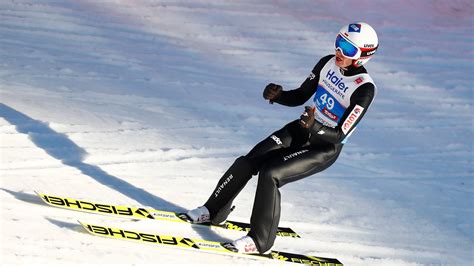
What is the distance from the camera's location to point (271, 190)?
19.6 ft

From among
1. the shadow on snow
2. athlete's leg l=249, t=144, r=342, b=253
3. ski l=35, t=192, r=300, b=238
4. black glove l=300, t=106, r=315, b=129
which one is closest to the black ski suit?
athlete's leg l=249, t=144, r=342, b=253

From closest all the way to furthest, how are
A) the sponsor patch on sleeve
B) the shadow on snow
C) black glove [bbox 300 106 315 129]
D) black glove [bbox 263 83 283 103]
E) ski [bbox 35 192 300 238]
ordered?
black glove [bbox 300 106 315 129]
the sponsor patch on sleeve
black glove [bbox 263 83 283 103]
ski [bbox 35 192 300 238]
the shadow on snow

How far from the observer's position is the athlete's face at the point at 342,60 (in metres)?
6.16

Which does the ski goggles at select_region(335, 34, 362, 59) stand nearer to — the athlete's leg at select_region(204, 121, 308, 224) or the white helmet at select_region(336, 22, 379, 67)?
the white helmet at select_region(336, 22, 379, 67)

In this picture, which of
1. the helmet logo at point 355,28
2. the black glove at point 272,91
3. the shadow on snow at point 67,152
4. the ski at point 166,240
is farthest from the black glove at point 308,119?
the shadow on snow at point 67,152

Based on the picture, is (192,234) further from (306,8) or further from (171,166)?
(306,8)

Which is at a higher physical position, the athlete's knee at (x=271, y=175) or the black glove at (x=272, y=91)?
the black glove at (x=272, y=91)

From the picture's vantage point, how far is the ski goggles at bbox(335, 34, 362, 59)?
20.0 feet

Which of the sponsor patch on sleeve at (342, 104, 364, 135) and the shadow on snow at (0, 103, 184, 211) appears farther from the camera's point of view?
the shadow on snow at (0, 103, 184, 211)

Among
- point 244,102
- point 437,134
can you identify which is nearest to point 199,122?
point 244,102

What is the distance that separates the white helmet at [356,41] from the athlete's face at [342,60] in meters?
0.03

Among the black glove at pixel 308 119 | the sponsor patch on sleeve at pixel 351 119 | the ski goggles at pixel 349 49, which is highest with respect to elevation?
the ski goggles at pixel 349 49

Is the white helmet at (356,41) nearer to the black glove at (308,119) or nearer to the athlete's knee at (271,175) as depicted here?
Result: the black glove at (308,119)

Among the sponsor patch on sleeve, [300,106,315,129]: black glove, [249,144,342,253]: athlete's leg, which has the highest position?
[300,106,315,129]: black glove
